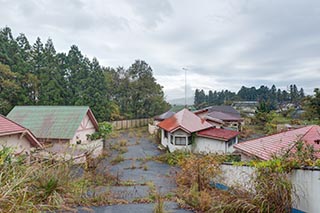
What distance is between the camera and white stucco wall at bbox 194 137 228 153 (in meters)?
18.3

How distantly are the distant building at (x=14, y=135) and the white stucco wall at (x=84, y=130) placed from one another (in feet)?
18.6

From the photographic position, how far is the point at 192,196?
6723 millimetres

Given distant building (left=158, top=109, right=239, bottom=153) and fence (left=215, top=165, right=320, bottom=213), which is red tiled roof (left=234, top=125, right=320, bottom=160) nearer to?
fence (left=215, top=165, right=320, bottom=213)

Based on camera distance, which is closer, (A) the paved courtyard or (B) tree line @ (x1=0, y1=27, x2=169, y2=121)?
(A) the paved courtyard

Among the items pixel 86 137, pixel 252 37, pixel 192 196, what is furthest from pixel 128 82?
pixel 192 196

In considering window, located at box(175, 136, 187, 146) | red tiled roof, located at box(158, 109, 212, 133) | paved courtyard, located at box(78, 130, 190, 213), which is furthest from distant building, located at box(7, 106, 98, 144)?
window, located at box(175, 136, 187, 146)

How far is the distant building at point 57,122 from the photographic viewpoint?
1691 cm

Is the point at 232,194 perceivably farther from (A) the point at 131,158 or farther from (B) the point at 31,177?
(A) the point at 131,158

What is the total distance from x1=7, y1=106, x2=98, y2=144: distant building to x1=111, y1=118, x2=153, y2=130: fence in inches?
564

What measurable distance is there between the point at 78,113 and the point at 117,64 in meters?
25.3

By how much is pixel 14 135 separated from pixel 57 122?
771cm

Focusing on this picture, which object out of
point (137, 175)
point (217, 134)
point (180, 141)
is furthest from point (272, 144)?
point (180, 141)

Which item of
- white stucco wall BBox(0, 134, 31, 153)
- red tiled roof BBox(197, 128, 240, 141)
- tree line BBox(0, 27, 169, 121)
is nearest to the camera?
white stucco wall BBox(0, 134, 31, 153)

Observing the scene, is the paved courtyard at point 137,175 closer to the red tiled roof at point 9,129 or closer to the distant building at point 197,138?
the distant building at point 197,138
